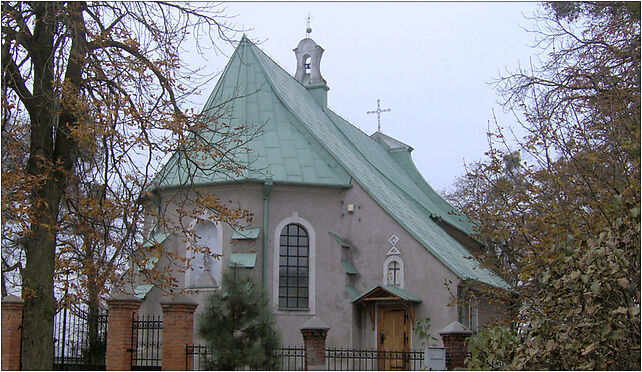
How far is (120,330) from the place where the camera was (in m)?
14.1

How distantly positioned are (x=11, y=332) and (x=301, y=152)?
960 cm

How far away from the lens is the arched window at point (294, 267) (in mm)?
20031

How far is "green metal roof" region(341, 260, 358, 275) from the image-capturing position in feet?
65.3

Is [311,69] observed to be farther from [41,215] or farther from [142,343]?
[41,215]

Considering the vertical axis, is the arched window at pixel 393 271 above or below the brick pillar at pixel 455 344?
above

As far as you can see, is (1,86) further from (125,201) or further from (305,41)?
(305,41)

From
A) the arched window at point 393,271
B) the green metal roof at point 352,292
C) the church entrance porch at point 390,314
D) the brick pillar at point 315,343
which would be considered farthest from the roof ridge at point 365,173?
the brick pillar at point 315,343

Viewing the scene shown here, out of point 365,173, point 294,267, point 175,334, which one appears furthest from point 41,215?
point 365,173

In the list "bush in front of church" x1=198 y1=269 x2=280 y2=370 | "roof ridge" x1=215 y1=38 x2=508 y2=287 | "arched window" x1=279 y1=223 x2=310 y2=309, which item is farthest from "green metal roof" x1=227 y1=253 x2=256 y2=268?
"bush in front of church" x1=198 y1=269 x2=280 y2=370

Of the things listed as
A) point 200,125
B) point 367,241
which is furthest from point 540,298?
point 367,241

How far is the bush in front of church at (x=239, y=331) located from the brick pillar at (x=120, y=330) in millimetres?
1427

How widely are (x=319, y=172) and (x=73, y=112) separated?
10.5 meters

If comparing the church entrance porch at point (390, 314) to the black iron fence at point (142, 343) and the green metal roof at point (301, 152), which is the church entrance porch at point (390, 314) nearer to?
the green metal roof at point (301, 152)

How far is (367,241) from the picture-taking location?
20375mm
